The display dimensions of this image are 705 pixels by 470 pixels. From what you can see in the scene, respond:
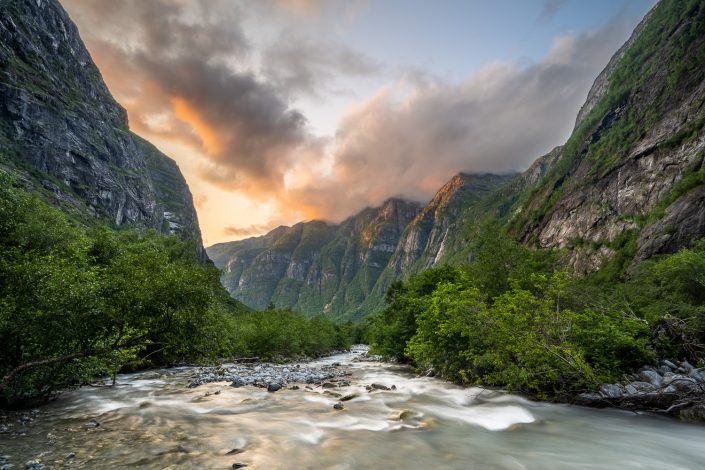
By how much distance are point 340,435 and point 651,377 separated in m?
14.8

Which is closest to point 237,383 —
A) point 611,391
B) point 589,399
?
point 589,399

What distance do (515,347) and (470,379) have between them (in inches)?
311

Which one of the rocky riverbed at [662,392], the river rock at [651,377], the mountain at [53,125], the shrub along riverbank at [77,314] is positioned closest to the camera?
the shrub along riverbank at [77,314]

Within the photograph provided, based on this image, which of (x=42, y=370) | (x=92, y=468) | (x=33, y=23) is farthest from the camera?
(x=33, y=23)

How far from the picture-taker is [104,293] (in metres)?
14.3

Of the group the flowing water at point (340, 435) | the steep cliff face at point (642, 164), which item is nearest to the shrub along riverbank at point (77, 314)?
the flowing water at point (340, 435)

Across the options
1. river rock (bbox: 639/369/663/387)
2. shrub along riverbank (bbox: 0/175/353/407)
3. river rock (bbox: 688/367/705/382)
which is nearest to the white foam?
river rock (bbox: 639/369/663/387)

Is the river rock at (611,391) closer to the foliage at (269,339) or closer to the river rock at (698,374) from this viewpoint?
the river rock at (698,374)

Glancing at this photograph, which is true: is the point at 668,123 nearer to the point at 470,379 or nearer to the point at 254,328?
the point at 470,379

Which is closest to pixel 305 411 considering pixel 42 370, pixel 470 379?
pixel 42 370

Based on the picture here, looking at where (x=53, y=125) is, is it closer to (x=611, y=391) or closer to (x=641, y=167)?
(x=611, y=391)

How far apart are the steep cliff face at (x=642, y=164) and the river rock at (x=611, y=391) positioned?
55.6m

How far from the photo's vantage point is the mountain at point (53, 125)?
430ft

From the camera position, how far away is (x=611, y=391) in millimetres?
16891
